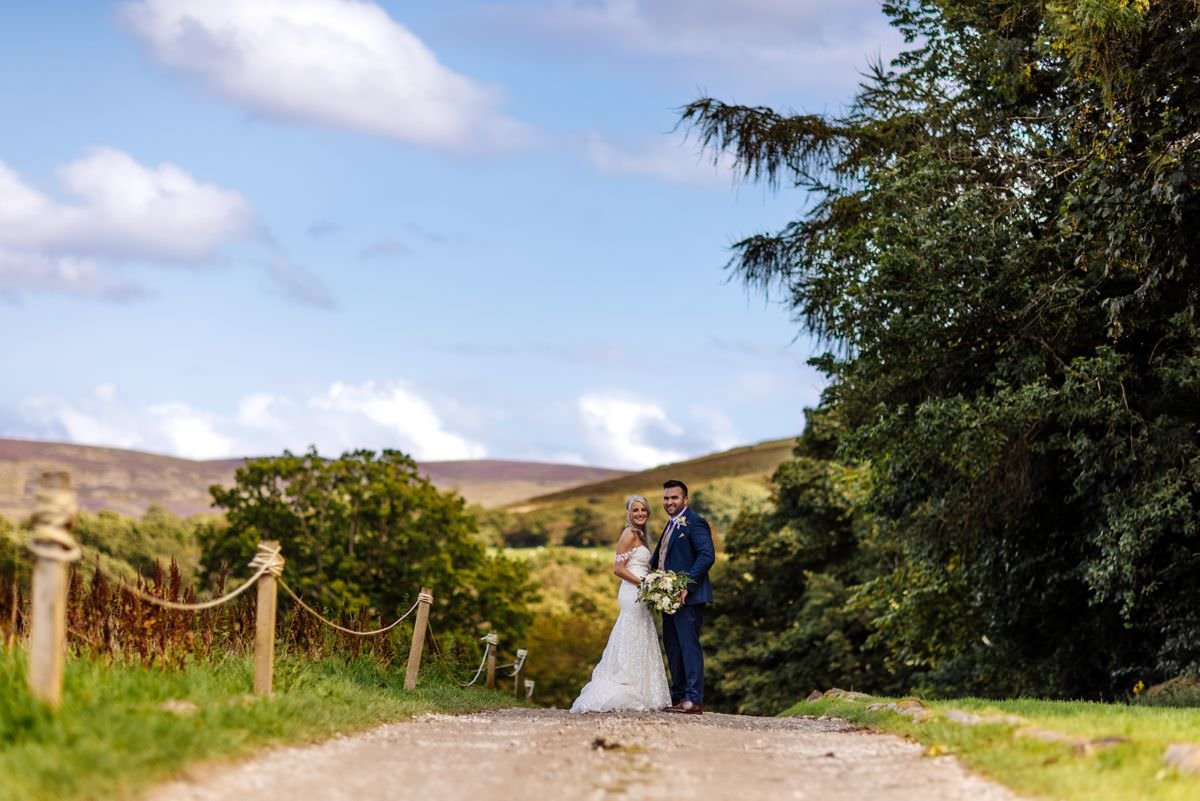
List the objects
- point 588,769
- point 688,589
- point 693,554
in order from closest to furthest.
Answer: point 588,769
point 688,589
point 693,554

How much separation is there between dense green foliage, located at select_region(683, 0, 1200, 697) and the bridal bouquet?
6775mm

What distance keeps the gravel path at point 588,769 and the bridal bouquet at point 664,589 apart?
278 centimetres

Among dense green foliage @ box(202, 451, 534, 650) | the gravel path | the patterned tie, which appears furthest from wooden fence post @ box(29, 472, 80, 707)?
dense green foliage @ box(202, 451, 534, 650)

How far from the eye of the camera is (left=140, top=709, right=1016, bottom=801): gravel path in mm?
7266

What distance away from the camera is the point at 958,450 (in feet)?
63.5

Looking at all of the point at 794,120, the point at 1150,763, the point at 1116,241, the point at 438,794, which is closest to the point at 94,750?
the point at 438,794

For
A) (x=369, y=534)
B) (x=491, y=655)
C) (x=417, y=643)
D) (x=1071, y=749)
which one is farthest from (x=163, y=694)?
(x=369, y=534)

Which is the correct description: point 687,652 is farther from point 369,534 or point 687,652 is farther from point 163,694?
point 369,534

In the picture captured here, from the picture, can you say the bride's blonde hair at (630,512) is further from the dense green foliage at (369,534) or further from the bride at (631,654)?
the dense green foliage at (369,534)

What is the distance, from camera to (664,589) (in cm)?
1378

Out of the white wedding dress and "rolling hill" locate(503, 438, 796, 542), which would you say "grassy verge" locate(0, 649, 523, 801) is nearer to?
the white wedding dress

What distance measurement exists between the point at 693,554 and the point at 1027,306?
7.74 meters

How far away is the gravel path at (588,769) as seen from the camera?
7.27 metres

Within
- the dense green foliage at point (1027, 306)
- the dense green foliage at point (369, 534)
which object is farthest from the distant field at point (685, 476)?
the dense green foliage at point (1027, 306)
